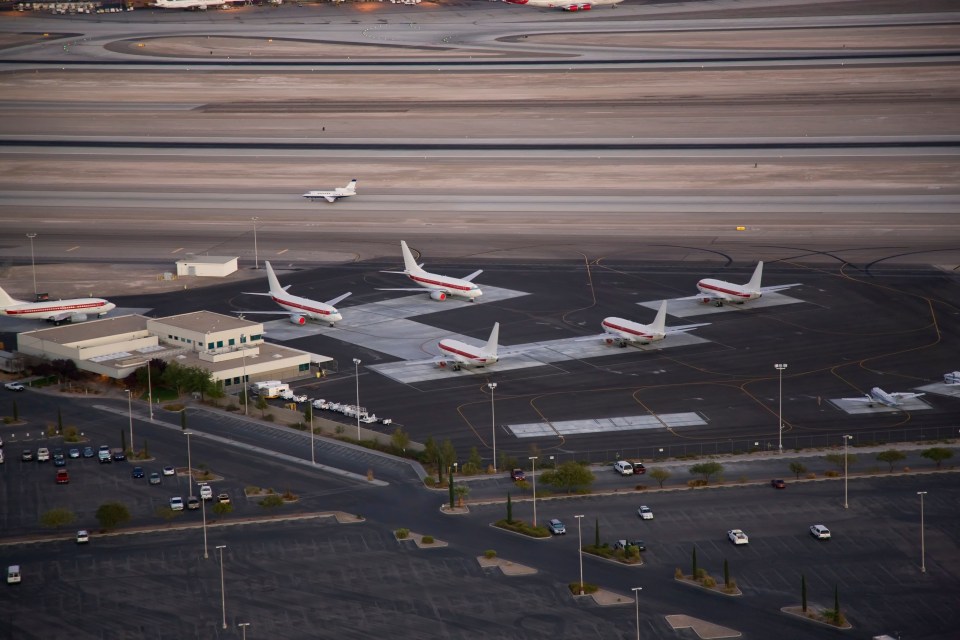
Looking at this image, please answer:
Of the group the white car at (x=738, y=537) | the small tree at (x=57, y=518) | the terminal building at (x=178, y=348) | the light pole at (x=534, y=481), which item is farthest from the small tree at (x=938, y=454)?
the small tree at (x=57, y=518)

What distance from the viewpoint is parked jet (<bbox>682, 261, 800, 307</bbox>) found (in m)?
132

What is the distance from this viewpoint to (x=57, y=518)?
8362 cm

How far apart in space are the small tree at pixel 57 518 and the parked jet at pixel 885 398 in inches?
2257

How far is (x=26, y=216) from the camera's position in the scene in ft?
602

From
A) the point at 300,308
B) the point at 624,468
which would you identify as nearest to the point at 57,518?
the point at 624,468

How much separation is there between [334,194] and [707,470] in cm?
10657

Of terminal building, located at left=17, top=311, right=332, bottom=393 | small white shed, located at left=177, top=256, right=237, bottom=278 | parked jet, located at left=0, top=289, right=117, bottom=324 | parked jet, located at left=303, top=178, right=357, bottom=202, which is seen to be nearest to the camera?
terminal building, located at left=17, top=311, right=332, bottom=393

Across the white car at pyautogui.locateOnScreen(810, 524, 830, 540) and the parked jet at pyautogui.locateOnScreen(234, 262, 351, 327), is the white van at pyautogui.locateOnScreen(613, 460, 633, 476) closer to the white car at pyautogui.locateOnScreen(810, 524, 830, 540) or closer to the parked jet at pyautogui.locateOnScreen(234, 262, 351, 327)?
the white car at pyautogui.locateOnScreen(810, 524, 830, 540)

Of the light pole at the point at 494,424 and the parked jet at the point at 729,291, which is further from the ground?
the parked jet at the point at 729,291

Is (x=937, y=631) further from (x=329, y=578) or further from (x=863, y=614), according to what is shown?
(x=329, y=578)

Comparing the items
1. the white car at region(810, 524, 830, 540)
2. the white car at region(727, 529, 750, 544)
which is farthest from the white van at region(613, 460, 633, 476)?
the white car at region(810, 524, 830, 540)

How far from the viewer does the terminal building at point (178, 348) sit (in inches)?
4528

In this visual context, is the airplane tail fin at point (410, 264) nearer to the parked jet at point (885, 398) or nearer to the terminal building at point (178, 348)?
the terminal building at point (178, 348)

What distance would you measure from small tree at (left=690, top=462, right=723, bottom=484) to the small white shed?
7573cm
